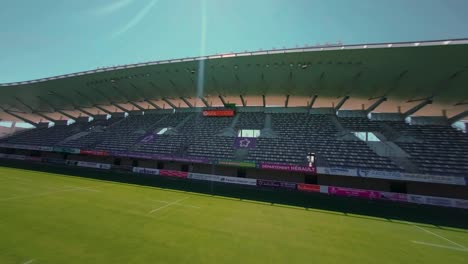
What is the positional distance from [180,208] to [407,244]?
413 inches

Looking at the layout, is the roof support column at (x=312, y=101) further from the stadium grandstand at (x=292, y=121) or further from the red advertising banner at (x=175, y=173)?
the red advertising banner at (x=175, y=173)

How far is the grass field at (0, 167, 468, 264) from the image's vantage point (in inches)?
223

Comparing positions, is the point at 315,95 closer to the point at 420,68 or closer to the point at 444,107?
the point at 420,68

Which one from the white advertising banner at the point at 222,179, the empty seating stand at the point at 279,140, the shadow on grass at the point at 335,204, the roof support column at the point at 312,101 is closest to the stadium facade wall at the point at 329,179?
the empty seating stand at the point at 279,140

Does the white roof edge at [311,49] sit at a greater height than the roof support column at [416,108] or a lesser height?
greater

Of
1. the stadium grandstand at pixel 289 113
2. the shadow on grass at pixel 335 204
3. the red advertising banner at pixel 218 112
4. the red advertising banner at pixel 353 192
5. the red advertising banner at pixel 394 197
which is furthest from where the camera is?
the red advertising banner at pixel 218 112

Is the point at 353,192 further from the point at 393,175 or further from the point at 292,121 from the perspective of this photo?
the point at 292,121

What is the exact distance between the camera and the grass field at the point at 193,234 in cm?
566

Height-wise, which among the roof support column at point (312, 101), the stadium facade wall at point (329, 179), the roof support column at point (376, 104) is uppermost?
the roof support column at point (312, 101)

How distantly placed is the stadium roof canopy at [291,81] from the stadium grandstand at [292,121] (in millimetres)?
119

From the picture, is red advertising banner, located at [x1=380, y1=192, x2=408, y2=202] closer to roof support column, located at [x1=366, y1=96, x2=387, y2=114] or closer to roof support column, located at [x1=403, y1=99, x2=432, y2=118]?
roof support column, located at [x1=366, y1=96, x2=387, y2=114]

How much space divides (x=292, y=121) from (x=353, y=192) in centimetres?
1138

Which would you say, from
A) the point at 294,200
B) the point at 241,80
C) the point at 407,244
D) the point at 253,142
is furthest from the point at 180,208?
the point at 241,80

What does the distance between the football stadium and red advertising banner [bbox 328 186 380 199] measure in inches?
6.8
